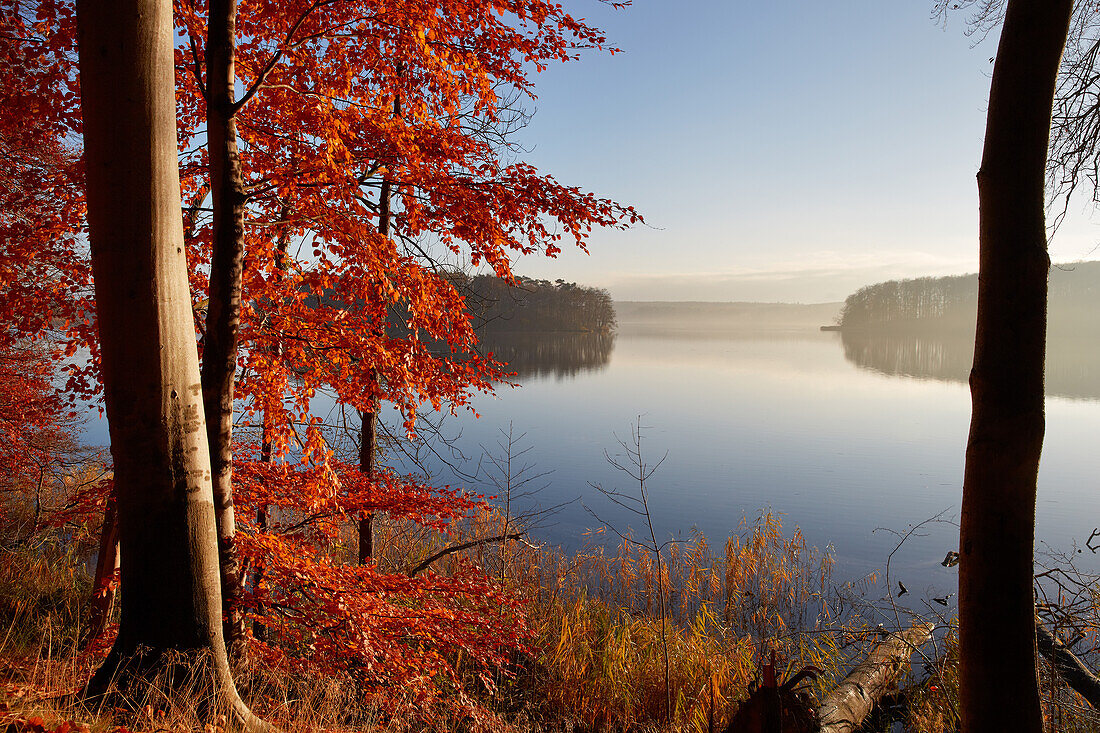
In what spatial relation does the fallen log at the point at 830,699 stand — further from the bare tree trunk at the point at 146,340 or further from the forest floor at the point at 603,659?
the bare tree trunk at the point at 146,340

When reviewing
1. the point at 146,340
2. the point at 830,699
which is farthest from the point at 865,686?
the point at 146,340

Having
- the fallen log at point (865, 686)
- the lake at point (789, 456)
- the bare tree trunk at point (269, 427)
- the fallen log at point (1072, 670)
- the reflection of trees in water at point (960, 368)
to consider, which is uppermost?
the bare tree trunk at point (269, 427)

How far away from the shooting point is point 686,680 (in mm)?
6465

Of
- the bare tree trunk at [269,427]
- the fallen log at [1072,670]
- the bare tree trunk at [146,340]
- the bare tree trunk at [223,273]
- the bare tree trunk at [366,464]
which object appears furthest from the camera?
the bare tree trunk at [366,464]

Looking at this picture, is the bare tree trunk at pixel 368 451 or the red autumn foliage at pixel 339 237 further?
the bare tree trunk at pixel 368 451

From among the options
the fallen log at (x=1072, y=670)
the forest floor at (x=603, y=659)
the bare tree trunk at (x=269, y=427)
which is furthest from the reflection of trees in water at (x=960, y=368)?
the bare tree trunk at (x=269, y=427)

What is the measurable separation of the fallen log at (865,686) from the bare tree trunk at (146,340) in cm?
433

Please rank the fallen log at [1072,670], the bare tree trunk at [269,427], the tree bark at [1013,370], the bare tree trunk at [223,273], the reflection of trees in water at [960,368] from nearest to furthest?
the tree bark at [1013,370] → the bare tree trunk at [223,273] → the fallen log at [1072,670] → the bare tree trunk at [269,427] → the reflection of trees in water at [960,368]

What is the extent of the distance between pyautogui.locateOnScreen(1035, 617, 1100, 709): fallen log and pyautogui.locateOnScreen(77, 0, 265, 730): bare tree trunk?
5.34 m

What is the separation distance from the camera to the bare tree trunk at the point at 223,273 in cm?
391

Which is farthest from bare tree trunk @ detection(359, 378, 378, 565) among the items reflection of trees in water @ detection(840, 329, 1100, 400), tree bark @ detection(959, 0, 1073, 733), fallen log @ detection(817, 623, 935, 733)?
reflection of trees in water @ detection(840, 329, 1100, 400)

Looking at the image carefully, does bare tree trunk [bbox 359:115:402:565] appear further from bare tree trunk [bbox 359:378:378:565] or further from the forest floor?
the forest floor

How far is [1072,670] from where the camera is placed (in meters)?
4.61

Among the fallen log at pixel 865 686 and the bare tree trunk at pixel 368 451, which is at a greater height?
the bare tree trunk at pixel 368 451
